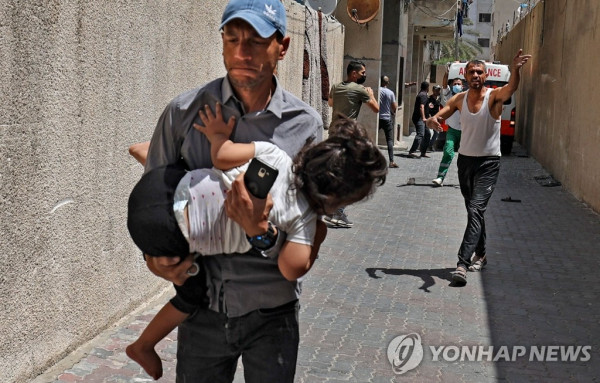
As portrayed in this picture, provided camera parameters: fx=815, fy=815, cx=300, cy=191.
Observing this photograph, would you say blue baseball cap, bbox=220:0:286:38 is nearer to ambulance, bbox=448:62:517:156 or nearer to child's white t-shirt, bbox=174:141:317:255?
child's white t-shirt, bbox=174:141:317:255

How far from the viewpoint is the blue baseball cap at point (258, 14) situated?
2.50 meters

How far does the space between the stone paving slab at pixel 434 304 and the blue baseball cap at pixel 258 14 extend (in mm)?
2823

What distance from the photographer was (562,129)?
1638 centimetres

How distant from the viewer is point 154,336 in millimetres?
2852

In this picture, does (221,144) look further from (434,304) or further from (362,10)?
(362,10)

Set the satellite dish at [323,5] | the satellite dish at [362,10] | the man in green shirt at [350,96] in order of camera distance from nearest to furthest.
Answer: the man in green shirt at [350,96] → the satellite dish at [323,5] → the satellite dish at [362,10]

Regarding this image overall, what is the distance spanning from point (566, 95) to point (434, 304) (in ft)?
35.0

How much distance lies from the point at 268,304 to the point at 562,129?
48.7ft

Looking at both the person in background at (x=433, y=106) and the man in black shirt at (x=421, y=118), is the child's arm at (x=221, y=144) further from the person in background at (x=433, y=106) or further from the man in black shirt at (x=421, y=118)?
the person in background at (x=433, y=106)

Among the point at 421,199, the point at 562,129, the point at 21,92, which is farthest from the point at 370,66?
the point at 21,92

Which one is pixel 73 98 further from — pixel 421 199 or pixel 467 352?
pixel 421 199

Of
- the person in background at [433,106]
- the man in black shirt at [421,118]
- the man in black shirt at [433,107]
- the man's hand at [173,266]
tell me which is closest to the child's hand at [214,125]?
the man's hand at [173,266]

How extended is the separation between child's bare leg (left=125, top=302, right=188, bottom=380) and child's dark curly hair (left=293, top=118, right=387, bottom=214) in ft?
2.06

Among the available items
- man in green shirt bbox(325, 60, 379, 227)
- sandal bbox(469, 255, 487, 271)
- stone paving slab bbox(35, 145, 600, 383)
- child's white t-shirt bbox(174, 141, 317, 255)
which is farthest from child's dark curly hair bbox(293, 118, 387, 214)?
man in green shirt bbox(325, 60, 379, 227)
